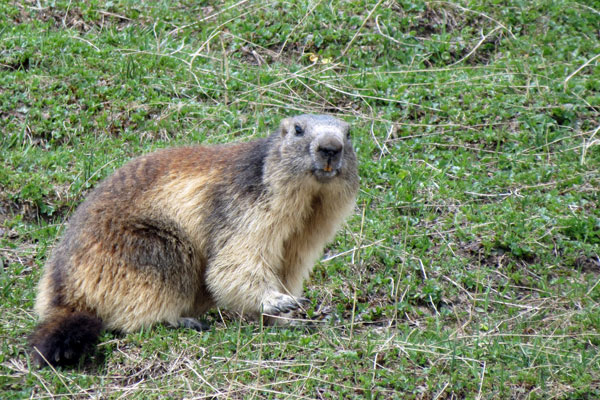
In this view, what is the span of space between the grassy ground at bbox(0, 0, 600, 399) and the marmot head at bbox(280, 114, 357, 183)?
1133 millimetres

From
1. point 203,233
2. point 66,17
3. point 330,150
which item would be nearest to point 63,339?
point 203,233

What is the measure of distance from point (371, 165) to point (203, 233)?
9.85 feet

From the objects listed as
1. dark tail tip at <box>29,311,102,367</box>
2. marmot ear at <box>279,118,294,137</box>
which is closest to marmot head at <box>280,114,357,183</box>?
marmot ear at <box>279,118,294,137</box>

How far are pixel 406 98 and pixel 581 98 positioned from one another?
2.13 metres

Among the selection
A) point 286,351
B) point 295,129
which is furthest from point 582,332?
point 295,129

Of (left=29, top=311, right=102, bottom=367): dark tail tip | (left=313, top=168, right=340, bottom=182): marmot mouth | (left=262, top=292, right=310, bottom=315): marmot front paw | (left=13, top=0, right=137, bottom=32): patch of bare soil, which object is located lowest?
(left=29, top=311, right=102, bottom=367): dark tail tip

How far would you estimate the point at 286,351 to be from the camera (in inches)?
233

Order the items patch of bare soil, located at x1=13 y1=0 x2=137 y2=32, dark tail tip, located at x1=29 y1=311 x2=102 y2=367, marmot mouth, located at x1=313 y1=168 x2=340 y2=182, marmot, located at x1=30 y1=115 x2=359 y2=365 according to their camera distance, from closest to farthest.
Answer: dark tail tip, located at x1=29 y1=311 x2=102 y2=367 → marmot mouth, located at x1=313 y1=168 x2=340 y2=182 → marmot, located at x1=30 y1=115 x2=359 y2=365 → patch of bare soil, located at x1=13 y1=0 x2=137 y2=32

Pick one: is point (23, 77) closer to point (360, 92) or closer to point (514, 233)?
point (360, 92)

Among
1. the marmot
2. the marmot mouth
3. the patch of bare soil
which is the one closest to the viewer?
the marmot mouth

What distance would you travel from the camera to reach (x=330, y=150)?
5.99m

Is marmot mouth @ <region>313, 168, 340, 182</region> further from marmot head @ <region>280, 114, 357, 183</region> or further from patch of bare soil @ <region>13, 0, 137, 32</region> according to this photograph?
patch of bare soil @ <region>13, 0, 137, 32</region>

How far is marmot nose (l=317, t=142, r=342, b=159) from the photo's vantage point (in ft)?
19.6

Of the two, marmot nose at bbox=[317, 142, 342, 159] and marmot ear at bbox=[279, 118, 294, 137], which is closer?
marmot nose at bbox=[317, 142, 342, 159]
